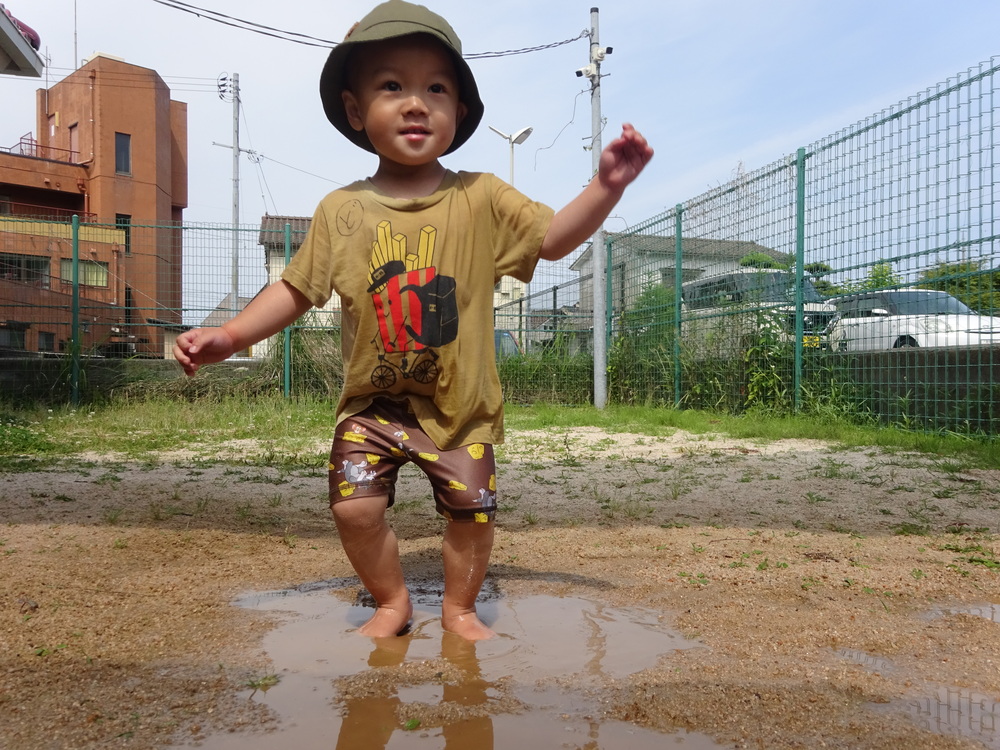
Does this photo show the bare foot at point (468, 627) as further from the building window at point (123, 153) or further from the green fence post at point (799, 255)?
the building window at point (123, 153)

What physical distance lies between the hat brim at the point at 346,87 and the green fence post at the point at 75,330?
29.4 feet

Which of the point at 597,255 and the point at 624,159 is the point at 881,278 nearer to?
the point at 597,255

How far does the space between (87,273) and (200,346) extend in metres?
9.86

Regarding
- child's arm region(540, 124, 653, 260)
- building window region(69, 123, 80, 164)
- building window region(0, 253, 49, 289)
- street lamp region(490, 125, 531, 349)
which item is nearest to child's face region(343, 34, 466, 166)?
child's arm region(540, 124, 653, 260)

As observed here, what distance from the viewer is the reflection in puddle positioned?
56.9 inches

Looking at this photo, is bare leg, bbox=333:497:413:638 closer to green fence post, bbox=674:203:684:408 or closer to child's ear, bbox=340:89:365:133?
child's ear, bbox=340:89:365:133

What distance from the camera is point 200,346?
6.62ft

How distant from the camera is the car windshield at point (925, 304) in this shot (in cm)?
614

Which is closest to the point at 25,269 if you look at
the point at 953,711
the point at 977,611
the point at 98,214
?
the point at 977,611

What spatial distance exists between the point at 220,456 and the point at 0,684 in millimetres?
4172

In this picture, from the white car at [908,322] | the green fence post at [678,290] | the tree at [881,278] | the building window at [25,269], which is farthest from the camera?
the building window at [25,269]

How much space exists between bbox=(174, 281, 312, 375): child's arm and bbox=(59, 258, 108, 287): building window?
31.4 feet

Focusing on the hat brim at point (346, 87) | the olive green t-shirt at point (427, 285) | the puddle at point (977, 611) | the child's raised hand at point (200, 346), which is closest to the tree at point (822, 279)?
the puddle at point (977, 611)

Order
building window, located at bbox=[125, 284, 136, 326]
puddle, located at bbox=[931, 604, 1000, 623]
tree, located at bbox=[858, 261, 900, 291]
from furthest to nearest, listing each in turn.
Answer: building window, located at bbox=[125, 284, 136, 326], tree, located at bbox=[858, 261, 900, 291], puddle, located at bbox=[931, 604, 1000, 623]
